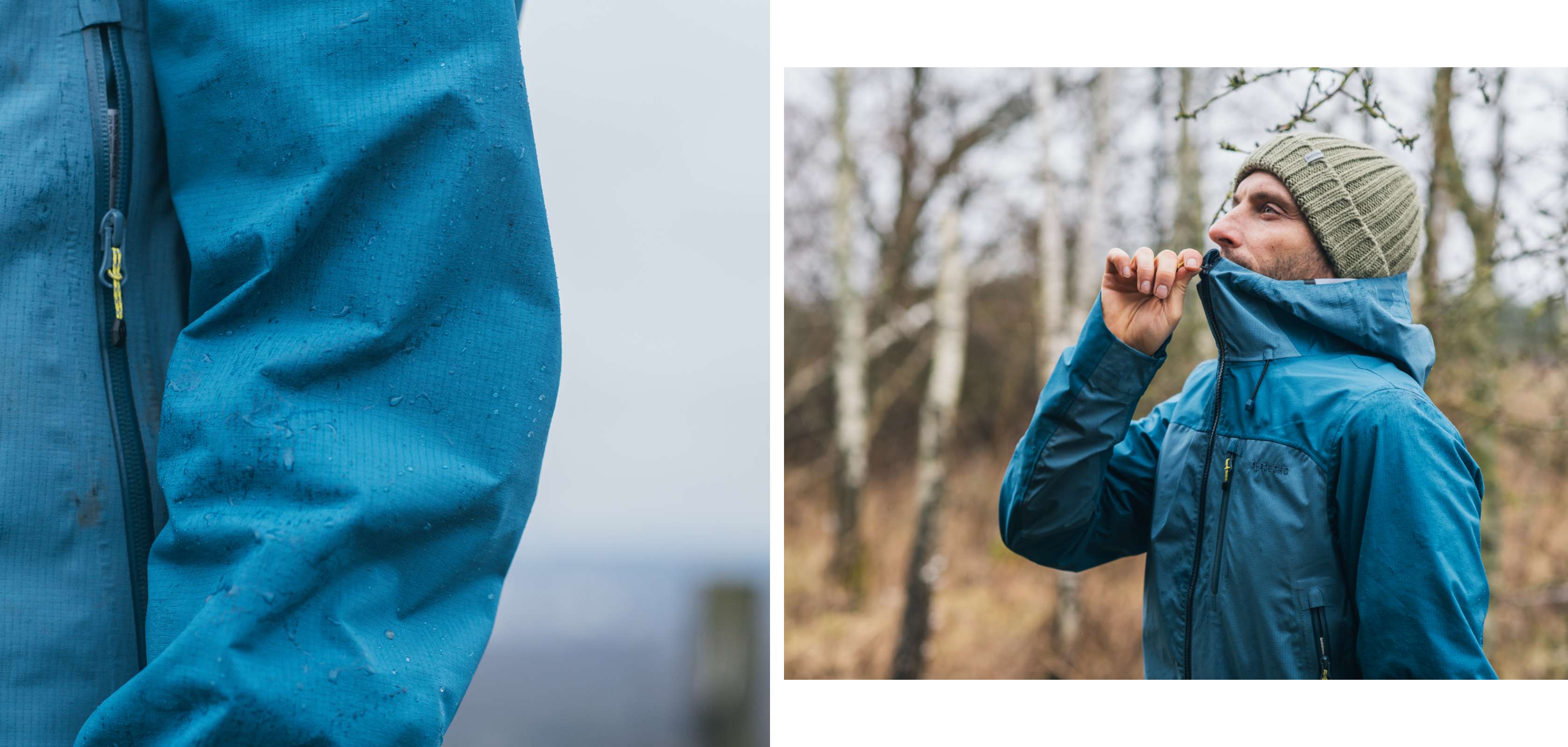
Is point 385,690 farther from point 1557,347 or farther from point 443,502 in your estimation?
point 1557,347

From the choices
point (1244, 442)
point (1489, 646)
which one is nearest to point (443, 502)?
point (1244, 442)

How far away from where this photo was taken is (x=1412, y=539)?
56.1 inches

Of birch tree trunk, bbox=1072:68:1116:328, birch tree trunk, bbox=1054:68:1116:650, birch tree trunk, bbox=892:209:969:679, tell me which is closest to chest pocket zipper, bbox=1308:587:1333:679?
birch tree trunk, bbox=1072:68:1116:328

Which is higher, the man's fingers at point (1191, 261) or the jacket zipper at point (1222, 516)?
the man's fingers at point (1191, 261)

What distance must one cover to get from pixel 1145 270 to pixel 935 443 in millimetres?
2504

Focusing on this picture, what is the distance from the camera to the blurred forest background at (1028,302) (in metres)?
2.38

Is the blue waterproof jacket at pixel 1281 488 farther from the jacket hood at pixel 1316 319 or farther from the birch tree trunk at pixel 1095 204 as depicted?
the birch tree trunk at pixel 1095 204

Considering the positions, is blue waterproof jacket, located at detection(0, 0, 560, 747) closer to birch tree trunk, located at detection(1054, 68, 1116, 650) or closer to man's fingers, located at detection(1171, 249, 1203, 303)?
man's fingers, located at detection(1171, 249, 1203, 303)

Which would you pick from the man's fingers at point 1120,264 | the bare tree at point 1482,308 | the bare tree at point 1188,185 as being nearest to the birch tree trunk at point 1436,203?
the bare tree at point 1482,308

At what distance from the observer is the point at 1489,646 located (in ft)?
9.16

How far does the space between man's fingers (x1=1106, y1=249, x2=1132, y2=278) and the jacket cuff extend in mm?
79

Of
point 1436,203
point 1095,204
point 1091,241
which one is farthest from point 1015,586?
point 1436,203

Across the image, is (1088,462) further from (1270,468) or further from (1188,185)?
(1188,185)

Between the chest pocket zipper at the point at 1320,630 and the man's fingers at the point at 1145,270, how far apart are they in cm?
53
